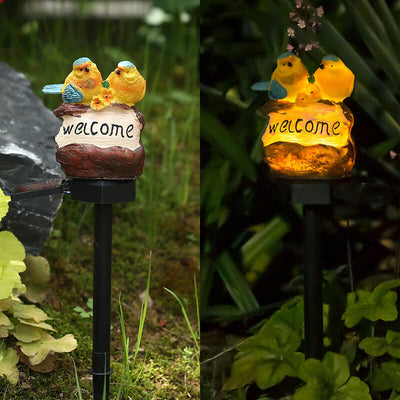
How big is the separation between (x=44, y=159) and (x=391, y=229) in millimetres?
1241

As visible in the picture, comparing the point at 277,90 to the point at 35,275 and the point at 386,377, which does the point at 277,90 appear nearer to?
the point at 386,377

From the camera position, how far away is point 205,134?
6.91 ft

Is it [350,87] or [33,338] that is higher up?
[350,87]

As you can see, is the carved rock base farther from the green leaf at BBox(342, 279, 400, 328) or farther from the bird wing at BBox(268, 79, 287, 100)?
the green leaf at BBox(342, 279, 400, 328)

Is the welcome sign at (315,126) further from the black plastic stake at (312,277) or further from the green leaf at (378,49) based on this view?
the green leaf at (378,49)

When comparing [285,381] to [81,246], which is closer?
[285,381]

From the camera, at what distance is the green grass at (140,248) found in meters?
2.15

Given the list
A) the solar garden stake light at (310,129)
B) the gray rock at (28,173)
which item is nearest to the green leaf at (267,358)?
the solar garden stake light at (310,129)

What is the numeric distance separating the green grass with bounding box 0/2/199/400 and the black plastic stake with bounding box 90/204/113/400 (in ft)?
0.41

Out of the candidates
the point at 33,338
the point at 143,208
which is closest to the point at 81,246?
the point at 143,208

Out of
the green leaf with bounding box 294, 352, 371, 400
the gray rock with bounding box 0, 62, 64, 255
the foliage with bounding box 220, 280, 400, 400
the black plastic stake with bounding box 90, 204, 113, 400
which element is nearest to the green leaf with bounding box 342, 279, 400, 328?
the foliage with bounding box 220, 280, 400, 400

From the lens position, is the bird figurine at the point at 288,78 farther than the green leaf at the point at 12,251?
No

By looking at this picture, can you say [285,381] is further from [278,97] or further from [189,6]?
[189,6]

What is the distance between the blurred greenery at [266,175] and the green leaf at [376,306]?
0.07m
